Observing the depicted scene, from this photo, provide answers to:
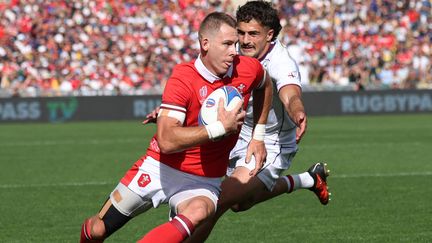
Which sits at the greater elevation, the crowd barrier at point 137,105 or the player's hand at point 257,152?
the player's hand at point 257,152

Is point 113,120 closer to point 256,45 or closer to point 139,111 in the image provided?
point 139,111

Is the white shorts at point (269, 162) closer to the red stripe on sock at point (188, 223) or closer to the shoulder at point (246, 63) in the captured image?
the shoulder at point (246, 63)

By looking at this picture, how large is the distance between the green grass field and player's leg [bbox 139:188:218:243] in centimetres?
236

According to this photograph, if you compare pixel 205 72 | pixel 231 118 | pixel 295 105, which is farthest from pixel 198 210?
pixel 295 105

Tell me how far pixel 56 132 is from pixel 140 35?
25.6 ft

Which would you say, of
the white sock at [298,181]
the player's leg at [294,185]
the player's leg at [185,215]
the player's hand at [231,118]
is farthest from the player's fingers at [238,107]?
the white sock at [298,181]

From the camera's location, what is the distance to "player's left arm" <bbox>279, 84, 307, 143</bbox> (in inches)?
300

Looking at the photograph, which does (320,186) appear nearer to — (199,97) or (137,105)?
(199,97)

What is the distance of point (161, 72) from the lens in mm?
30953

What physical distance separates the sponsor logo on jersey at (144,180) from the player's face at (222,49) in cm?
91

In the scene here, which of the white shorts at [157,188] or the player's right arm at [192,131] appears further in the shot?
the white shorts at [157,188]

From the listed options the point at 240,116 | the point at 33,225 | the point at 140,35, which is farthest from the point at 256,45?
the point at 140,35

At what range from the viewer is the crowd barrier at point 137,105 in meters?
28.5

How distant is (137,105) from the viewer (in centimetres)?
2902
